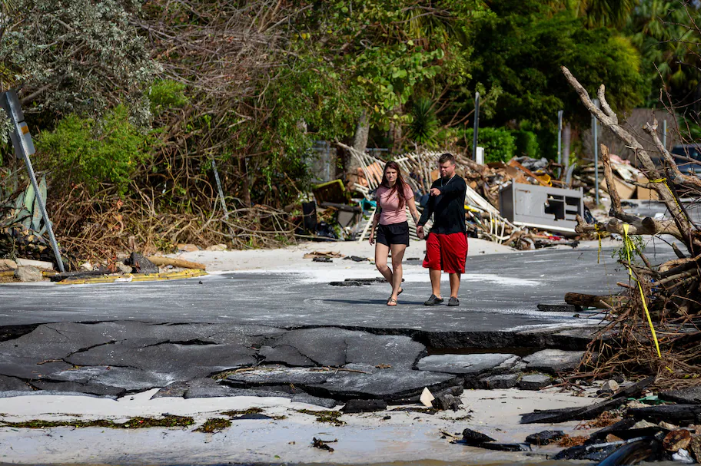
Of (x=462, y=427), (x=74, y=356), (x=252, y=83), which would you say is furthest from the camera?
(x=252, y=83)

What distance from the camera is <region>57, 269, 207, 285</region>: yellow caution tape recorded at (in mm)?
13224

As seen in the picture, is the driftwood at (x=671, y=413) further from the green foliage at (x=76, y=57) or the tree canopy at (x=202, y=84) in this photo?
the green foliage at (x=76, y=57)

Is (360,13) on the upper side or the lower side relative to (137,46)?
upper

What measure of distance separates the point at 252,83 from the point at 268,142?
132 cm

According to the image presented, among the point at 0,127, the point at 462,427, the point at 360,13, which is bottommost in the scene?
the point at 462,427

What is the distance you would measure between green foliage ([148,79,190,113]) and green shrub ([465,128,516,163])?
1981 centimetres

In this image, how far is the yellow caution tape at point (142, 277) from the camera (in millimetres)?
13224

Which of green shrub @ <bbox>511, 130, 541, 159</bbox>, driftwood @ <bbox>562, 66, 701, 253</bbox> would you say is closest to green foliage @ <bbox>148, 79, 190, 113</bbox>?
driftwood @ <bbox>562, 66, 701, 253</bbox>

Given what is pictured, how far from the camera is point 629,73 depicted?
40.2m

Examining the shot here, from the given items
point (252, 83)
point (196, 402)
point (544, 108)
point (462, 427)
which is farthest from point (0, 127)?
point (544, 108)

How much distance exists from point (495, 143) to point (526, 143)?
3.57 metres

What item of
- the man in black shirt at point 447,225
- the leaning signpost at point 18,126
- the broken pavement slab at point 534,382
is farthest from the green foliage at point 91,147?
the broken pavement slab at point 534,382

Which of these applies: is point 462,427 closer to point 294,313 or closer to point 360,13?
point 294,313

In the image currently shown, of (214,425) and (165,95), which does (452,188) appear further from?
(165,95)
